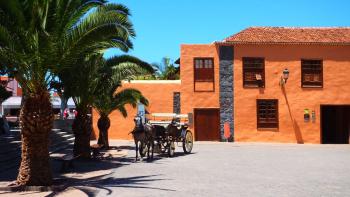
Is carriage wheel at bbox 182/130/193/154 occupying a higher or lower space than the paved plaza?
higher

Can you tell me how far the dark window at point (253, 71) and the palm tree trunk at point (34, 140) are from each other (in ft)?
65.3

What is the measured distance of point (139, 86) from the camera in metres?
29.7

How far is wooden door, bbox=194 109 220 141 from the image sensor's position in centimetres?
2892

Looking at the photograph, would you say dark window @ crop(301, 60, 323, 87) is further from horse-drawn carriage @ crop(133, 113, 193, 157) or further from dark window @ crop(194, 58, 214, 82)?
horse-drawn carriage @ crop(133, 113, 193, 157)

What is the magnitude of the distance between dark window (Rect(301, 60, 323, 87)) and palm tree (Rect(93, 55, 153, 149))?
37.1ft

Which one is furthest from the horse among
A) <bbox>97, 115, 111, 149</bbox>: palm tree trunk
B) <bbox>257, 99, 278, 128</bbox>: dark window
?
<bbox>257, 99, 278, 128</bbox>: dark window

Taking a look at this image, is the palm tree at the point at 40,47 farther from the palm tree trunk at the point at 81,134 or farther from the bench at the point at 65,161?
the palm tree trunk at the point at 81,134

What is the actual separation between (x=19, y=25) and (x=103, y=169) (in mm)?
5767

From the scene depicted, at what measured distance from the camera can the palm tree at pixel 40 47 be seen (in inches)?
388

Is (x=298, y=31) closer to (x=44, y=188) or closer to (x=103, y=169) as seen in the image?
(x=103, y=169)

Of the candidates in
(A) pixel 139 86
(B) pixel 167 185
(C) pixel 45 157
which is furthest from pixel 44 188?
(A) pixel 139 86

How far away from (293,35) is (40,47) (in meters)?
22.7

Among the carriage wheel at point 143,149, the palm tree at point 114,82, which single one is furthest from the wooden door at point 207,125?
the carriage wheel at point 143,149

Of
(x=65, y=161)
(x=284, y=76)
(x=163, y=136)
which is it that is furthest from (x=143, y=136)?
(x=284, y=76)
